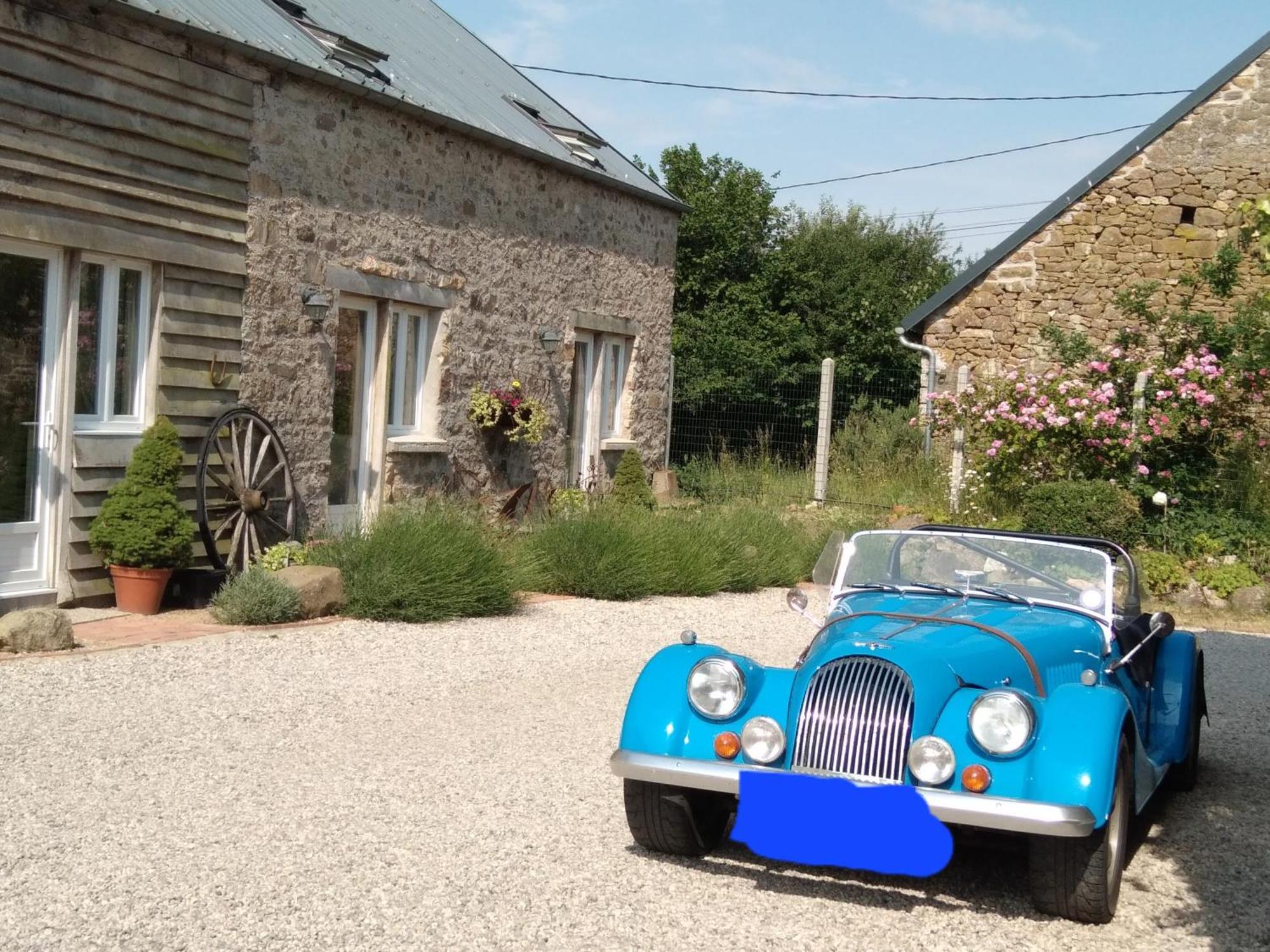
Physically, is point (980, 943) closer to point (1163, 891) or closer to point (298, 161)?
point (1163, 891)

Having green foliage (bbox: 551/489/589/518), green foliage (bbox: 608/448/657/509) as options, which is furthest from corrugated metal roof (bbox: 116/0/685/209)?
green foliage (bbox: 551/489/589/518)

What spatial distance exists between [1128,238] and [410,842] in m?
15.5

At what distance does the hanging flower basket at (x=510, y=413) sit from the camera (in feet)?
44.4

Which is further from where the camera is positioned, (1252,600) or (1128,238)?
(1128,238)

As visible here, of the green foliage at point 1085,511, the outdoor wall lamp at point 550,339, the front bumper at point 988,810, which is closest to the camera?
the front bumper at point 988,810

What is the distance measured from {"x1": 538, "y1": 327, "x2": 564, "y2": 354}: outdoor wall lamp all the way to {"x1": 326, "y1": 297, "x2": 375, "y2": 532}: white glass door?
271 cm

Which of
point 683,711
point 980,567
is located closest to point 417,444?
point 980,567

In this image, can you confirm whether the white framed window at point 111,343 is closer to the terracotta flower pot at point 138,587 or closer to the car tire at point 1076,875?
the terracotta flower pot at point 138,587

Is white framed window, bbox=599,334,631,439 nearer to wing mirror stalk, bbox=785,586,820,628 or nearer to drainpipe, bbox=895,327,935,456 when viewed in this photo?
drainpipe, bbox=895,327,935,456

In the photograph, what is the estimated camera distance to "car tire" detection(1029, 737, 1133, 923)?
4102 millimetres

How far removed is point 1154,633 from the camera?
5070 millimetres

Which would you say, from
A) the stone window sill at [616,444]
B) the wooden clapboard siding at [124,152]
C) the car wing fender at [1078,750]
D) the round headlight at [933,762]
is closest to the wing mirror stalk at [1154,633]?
the car wing fender at [1078,750]

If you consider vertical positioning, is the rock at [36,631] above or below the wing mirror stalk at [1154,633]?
below

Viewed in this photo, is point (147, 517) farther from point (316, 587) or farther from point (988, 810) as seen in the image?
point (988, 810)
